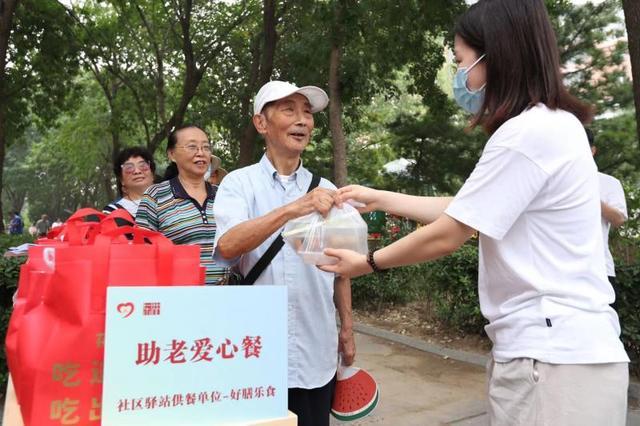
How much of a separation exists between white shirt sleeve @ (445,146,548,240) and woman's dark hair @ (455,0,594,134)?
0.15 metres

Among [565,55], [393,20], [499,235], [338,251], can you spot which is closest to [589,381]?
[499,235]

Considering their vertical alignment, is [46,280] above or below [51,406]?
above

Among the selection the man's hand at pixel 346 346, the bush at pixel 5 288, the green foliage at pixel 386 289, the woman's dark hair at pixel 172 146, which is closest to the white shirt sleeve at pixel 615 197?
the man's hand at pixel 346 346

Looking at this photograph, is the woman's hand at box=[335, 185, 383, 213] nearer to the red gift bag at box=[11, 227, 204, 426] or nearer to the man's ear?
the man's ear

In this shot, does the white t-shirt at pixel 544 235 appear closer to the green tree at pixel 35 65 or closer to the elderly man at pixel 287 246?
the elderly man at pixel 287 246

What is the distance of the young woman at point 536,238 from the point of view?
54.2 inches

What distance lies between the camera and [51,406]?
1.29m

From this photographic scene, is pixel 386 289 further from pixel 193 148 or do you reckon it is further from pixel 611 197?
pixel 193 148

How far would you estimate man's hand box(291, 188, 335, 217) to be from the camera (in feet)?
5.99

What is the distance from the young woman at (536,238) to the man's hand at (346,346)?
0.94 metres

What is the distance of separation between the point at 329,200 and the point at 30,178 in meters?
43.7

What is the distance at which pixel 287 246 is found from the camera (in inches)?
83.5

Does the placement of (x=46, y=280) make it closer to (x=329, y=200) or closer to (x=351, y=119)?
(x=329, y=200)

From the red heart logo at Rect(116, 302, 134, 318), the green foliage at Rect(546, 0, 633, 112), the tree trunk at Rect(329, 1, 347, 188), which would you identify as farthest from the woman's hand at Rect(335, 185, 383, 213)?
the green foliage at Rect(546, 0, 633, 112)
